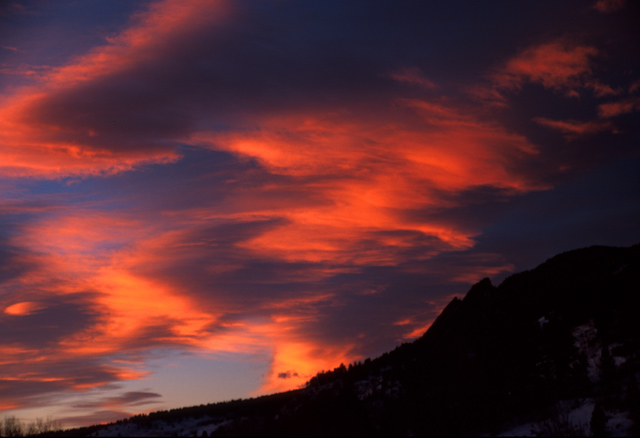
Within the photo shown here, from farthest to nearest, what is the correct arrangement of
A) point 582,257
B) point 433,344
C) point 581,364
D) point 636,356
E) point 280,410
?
point 582,257 < point 433,344 < point 280,410 < point 581,364 < point 636,356

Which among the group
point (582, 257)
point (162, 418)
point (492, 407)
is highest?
point (582, 257)

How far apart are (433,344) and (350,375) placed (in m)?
8.60

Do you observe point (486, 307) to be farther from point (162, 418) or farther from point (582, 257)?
point (162, 418)

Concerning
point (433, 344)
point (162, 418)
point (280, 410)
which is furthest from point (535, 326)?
point (162, 418)

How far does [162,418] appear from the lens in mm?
51000

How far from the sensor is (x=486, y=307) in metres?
54.6

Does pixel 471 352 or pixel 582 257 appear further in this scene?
pixel 582 257

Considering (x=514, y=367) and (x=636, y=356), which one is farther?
(x=514, y=367)

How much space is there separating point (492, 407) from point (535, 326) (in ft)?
35.2

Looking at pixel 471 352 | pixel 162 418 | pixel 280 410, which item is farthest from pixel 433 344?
pixel 162 418

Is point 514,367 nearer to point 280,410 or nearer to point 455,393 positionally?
point 455,393

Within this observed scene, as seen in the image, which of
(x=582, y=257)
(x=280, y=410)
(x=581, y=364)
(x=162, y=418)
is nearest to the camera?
(x=581, y=364)

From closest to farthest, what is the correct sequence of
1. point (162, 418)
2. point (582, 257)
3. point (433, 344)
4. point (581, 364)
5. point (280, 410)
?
point (581, 364) < point (280, 410) < point (162, 418) < point (433, 344) < point (582, 257)

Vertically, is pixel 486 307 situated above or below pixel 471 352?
above
